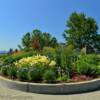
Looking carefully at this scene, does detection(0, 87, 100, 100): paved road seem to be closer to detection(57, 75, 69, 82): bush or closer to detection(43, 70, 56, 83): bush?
detection(43, 70, 56, 83): bush

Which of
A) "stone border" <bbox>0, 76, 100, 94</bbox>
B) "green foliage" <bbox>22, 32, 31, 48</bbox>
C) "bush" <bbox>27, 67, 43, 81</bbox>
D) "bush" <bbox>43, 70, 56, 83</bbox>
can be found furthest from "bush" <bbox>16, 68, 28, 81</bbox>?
"green foliage" <bbox>22, 32, 31, 48</bbox>

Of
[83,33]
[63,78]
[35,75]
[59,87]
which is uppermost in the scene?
[83,33]

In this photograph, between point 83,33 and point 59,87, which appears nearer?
point 59,87

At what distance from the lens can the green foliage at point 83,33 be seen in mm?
44062

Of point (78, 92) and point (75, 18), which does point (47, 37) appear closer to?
point (75, 18)

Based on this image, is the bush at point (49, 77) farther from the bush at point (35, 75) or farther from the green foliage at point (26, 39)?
the green foliage at point (26, 39)

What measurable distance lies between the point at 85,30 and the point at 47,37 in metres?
17.1

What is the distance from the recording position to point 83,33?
44000 mm

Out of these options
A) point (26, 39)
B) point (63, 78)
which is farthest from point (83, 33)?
point (63, 78)

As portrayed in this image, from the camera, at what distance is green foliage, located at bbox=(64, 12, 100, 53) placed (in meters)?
44.1

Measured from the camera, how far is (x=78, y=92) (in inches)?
413

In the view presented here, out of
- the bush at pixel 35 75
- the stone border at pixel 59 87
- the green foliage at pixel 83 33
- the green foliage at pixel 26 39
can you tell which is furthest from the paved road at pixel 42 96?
the green foliage at pixel 26 39

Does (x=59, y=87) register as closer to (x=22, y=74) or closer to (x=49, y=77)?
(x=49, y=77)

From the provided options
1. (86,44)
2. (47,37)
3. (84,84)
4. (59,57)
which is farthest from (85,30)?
(84,84)
